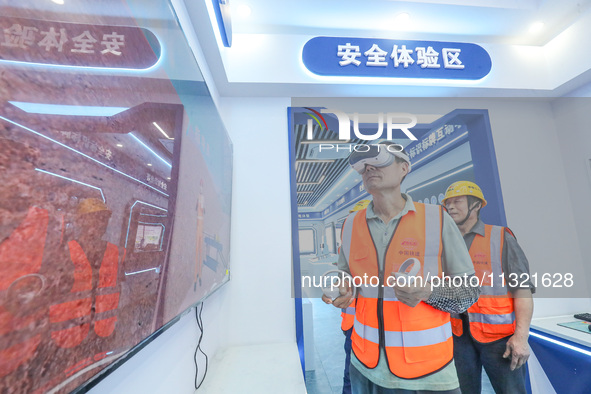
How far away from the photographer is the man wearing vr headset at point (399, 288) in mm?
1380

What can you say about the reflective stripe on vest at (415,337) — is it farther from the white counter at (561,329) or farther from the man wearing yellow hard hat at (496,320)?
the white counter at (561,329)

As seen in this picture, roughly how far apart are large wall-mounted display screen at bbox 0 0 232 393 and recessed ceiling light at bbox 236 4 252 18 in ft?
4.42

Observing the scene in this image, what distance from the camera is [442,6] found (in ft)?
6.91

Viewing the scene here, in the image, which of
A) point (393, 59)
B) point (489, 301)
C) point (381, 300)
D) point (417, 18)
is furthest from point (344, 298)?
point (417, 18)

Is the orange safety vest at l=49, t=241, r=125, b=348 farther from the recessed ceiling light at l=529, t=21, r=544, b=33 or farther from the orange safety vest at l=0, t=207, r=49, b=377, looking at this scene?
the recessed ceiling light at l=529, t=21, r=544, b=33

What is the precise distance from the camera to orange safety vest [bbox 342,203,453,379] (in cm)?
138

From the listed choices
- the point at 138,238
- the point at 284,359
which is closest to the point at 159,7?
the point at 138,238

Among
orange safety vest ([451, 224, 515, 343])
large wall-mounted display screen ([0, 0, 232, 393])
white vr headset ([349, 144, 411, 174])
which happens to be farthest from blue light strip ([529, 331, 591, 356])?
large wall-mounted display screen ([0, 0, 232, 393])

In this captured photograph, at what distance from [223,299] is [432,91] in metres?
2.65

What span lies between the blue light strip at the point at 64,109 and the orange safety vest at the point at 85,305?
9.2 inches

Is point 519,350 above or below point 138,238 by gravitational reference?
below

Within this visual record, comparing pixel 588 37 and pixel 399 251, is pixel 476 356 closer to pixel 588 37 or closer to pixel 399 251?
pixel 399 251

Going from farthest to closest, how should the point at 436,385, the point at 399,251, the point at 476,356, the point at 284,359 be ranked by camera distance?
the point at 476,356 < the point at 284,359 < the point at 399,251 < the point at 436,385

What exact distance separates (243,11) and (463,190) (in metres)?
2.41
